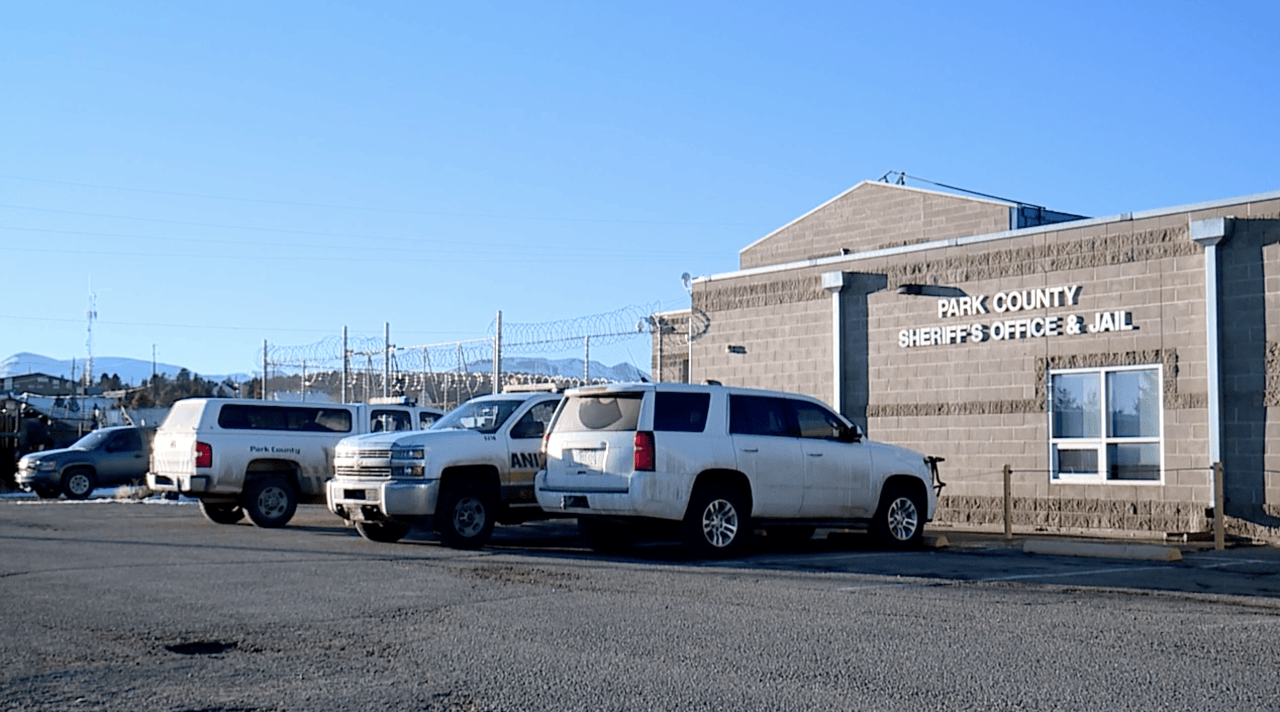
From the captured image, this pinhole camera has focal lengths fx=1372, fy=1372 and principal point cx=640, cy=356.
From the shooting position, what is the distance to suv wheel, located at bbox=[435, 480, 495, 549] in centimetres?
1598

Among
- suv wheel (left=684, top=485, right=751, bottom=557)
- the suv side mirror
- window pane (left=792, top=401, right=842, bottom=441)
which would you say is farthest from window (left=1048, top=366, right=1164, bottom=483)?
suv wheel (left=684, top=485, right=751, bottom=557)

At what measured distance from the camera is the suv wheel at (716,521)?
46.7ft

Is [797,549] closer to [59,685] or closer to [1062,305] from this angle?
[1062,305]

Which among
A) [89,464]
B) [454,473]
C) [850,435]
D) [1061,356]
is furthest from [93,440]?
[1061,356]

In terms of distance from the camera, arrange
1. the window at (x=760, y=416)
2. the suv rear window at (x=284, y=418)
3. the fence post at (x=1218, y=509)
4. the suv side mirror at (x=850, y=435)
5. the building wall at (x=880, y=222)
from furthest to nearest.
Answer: the building wall at (x=880, y=222)
the suv rear window at (x=284, y=418)
the fence post at (x=1218, y=509)
the suv side mirror at (x=850, y=435)
the window at (x=760, y=416)

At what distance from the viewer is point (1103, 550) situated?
1534cm

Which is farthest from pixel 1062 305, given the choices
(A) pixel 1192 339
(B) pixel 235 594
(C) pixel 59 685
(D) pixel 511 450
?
(C) pixel 59 685

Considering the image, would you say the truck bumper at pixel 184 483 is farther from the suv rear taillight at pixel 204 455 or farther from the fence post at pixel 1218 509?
the fence post at pixel 1218 509

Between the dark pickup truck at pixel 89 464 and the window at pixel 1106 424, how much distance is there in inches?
805

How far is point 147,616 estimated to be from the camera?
9586 mm

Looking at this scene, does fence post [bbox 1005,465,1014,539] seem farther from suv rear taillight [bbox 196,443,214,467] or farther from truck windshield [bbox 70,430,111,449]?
truck windshield [bbox 70,430,111,449]

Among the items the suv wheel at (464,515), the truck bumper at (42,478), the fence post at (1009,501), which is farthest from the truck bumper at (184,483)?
the truck bumper at (42,478)

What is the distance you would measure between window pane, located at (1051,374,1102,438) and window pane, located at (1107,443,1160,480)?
399 millimetres

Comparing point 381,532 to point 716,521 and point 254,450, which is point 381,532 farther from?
point 716,521
